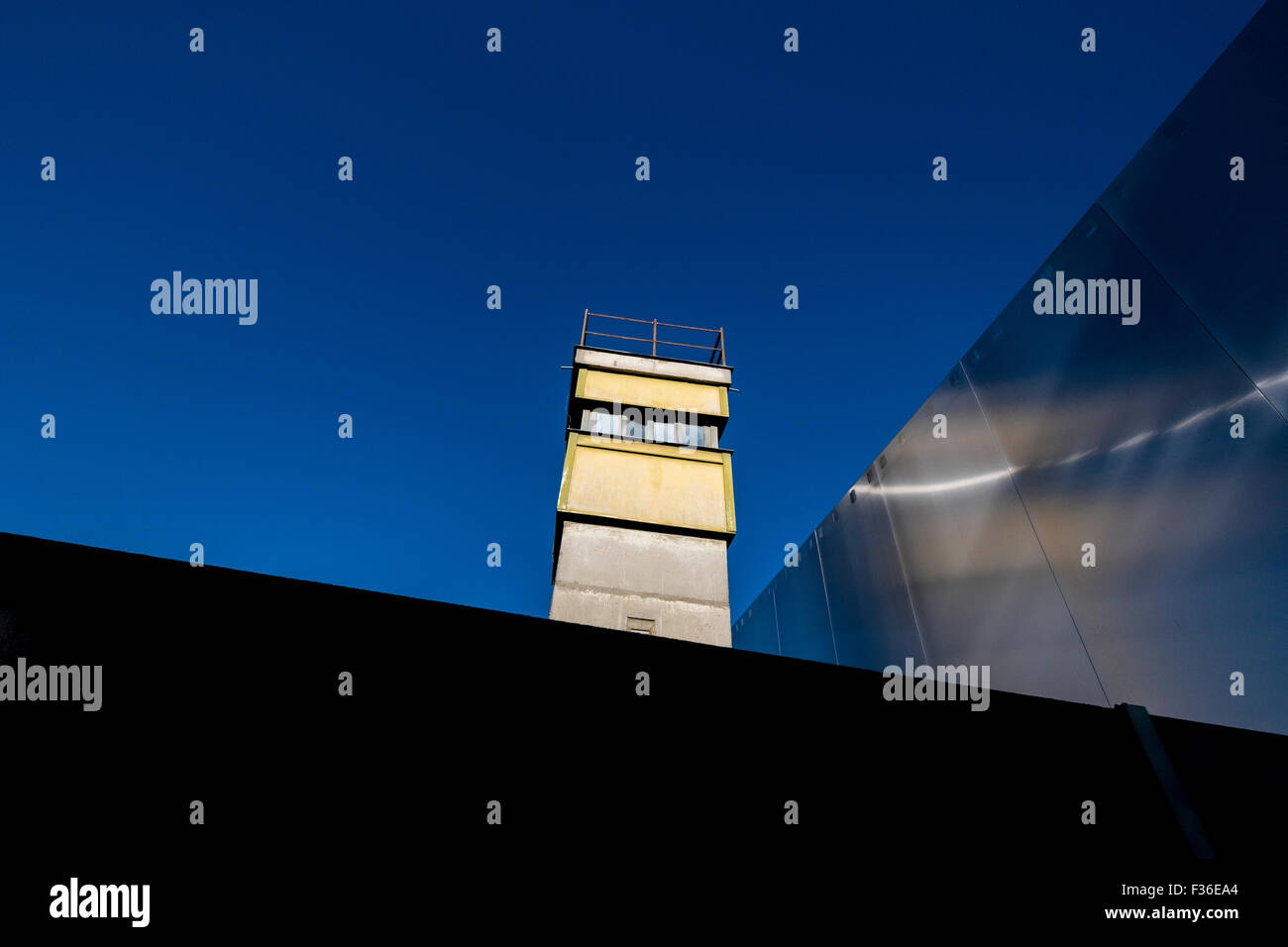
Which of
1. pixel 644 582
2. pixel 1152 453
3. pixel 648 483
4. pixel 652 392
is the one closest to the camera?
pixel 1152 453

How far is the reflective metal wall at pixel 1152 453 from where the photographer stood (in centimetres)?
399

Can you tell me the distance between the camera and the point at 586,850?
246cm

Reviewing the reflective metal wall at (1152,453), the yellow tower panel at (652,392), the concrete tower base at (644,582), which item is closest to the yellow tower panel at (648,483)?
the concrete tower base at (644,582)

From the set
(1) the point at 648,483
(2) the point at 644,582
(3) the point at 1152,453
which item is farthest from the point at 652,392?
(3) the point at 1152,453

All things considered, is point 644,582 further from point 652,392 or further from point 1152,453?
point 1152,453

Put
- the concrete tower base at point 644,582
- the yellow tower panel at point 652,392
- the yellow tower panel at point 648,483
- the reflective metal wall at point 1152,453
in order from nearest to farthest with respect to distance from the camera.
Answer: the reflective metal wall at point 1152,453 → the concrete tower base at point 644,582 → the yellow tower panel at point 648,483 → the yellow tower panel at point 652,392

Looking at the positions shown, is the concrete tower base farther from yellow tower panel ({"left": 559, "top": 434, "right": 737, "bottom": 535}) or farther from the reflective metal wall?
the reflective metal wall

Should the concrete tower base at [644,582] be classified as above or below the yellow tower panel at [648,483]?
below

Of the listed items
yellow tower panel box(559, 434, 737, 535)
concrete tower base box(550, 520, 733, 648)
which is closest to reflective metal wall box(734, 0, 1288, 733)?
concrete tower base box(550, 520, 733, 648)

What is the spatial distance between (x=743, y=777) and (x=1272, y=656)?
3578mm

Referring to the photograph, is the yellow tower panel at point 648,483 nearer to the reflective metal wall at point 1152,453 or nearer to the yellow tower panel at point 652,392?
the yellow tower panel at point 652,392

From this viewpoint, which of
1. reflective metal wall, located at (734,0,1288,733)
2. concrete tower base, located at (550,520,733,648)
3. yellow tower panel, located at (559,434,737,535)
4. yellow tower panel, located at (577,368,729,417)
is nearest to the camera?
reflective metal wall, located at (734,0,1288,733)

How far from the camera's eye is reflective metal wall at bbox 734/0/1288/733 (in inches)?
157

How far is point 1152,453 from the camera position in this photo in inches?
188
